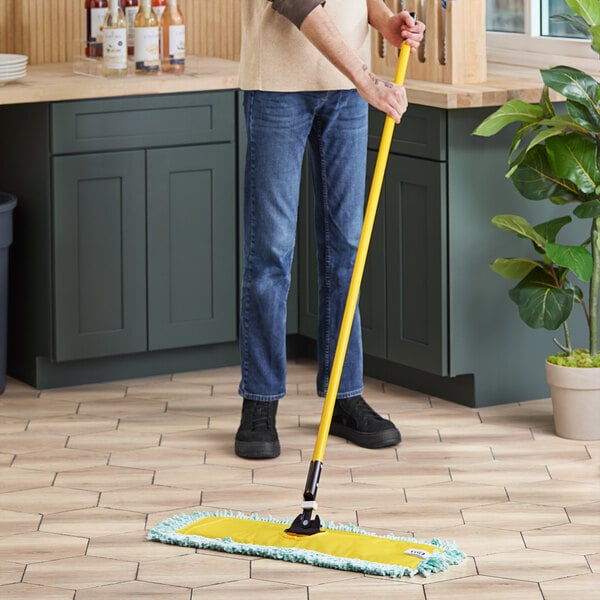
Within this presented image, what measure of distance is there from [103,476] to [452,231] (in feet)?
3.77

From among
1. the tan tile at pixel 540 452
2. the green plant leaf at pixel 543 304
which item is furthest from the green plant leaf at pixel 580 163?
the tan tile at pixel 540 452

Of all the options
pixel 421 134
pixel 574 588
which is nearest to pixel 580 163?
pixel 421 134

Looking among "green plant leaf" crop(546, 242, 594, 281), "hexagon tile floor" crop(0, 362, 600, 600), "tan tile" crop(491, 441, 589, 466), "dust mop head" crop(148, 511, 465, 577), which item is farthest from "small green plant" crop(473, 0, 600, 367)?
"dust mop head" crop(148, 511, 465, 577)

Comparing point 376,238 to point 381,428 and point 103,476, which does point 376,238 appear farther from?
Result: point 103,476

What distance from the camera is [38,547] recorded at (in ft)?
9.54

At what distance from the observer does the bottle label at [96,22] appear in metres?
4.31

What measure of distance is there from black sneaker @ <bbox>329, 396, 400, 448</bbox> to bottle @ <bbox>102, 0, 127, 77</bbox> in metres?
1.22

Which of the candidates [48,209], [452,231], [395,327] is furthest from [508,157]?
[48,209]

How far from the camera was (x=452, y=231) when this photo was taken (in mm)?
3850

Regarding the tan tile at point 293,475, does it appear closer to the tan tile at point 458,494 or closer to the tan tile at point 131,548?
the tan tile at point 458,494

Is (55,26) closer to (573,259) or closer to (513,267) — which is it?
(513,267)

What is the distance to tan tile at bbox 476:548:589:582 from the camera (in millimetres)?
2752

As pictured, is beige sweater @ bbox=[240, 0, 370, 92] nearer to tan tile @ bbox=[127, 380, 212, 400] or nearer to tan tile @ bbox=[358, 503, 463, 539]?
tan tile @ bbox=[358, 503, 463, 539]

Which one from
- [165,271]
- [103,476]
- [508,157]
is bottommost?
[103,476]
